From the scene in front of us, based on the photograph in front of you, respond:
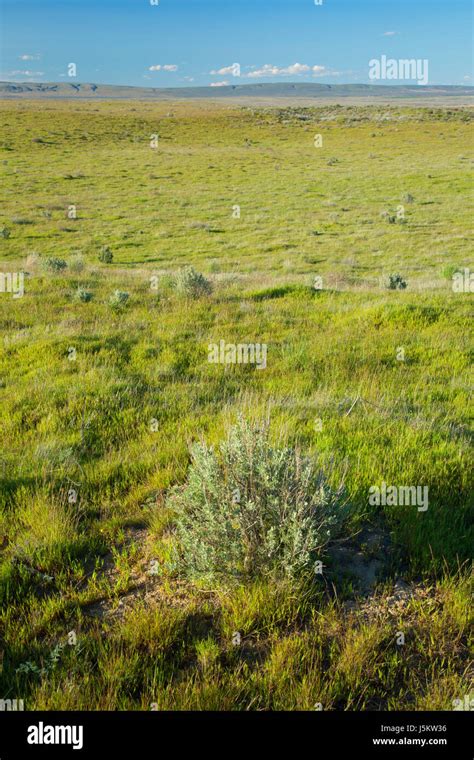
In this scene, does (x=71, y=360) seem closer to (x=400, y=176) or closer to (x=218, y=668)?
(x=218, y=668)

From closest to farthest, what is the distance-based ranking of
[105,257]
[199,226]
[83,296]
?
[83,296]
[105,257]
[199,226]

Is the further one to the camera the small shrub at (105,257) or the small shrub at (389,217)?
the small shrub at (389,217)

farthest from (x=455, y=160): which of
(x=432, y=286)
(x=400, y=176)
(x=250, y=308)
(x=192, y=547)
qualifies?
(x=192, y=547)

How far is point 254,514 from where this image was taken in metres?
3.21

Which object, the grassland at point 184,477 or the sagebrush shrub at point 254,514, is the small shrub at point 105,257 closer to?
the grassland at point 184,477

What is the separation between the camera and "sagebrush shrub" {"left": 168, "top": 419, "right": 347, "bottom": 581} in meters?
3.08

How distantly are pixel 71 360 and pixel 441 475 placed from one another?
497 cm

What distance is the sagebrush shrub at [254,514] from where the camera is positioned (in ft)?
10.1

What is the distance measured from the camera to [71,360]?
23.5 feet
